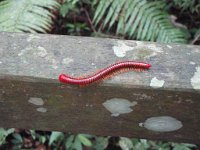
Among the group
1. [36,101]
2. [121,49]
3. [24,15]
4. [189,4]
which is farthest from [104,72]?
[189,4]

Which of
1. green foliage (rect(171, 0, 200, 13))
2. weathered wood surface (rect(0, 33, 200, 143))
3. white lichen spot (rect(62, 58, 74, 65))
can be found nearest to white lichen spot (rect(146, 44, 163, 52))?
weathered wood surface (rect(0, 33, 200, 143))

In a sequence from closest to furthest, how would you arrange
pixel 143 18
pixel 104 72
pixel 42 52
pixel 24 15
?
pixel 104 72 < pixel 42 52 < pixel 24 15 < pixel 143 18

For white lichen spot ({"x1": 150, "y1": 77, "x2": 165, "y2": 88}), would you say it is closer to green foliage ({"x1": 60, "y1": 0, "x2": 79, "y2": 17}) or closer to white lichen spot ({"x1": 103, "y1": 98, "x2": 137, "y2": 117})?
white lichen spot ({"x1": 103, "y1": 98, "x2": 137, "y2": 117})

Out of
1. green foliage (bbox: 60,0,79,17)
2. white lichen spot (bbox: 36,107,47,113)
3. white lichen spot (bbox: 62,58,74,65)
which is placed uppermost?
white lichen spot (bbox: 62,58,74,65)

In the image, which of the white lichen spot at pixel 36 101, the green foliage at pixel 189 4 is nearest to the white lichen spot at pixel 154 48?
the white lichen spot at pixel 36 101

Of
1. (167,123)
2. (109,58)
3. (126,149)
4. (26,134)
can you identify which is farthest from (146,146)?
(109,58)

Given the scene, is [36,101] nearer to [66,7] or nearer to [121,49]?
[121,49]

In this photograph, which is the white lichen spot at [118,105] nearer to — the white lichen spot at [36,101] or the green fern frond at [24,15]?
the white lichen spot at [36,101]
